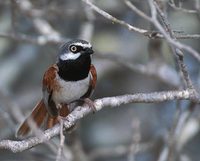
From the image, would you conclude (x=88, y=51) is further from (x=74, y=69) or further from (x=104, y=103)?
(x=104, y=103)

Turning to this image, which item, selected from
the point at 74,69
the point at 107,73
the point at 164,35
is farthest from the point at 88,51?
the point at 107,73

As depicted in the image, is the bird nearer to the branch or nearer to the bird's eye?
the bird's eye

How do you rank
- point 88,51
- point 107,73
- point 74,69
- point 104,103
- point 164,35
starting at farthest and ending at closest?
point 107,73
point 74,69
point 88,51
point 104,103
point 164,35

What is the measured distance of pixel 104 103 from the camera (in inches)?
180

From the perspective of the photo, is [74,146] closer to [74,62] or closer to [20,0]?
[74,62]

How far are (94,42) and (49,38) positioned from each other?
232cm

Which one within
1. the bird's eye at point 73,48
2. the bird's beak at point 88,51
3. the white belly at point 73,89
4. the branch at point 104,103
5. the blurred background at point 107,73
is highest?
the branch at point 104,103

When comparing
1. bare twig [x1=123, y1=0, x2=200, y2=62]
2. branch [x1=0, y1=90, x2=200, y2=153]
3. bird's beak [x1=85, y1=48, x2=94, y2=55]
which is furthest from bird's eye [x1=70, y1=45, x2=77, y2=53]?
bare twig [x1=123, y1=0, x2=200, y2=62]

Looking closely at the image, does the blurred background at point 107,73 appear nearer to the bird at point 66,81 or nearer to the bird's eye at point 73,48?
the bird at point 66,81

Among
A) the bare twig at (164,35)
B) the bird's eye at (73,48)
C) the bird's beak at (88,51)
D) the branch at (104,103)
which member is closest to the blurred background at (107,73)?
the bird's eye at (73,48)

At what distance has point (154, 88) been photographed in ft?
28.0

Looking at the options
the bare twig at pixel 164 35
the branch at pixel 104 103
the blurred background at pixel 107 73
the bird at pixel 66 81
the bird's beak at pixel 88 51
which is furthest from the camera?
the blurred background at pixel 107 73

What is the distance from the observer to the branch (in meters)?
4.12

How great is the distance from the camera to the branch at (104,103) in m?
4.12
